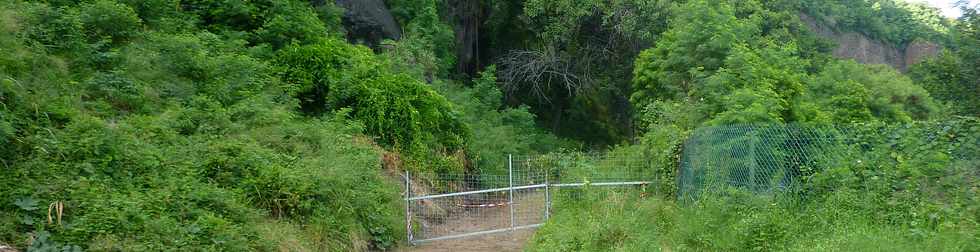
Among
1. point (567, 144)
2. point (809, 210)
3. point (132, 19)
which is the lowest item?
point (567, 144)

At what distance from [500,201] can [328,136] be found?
3.72 metres

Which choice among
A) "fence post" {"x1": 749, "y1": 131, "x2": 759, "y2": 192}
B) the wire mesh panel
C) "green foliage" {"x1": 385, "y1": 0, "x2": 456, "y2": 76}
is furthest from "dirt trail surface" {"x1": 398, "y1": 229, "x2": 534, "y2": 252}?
"green foliage" {"x1": 385, "y1": 0, "x2": 456, "y2": 76}

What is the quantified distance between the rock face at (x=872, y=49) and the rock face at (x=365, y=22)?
20714 mm

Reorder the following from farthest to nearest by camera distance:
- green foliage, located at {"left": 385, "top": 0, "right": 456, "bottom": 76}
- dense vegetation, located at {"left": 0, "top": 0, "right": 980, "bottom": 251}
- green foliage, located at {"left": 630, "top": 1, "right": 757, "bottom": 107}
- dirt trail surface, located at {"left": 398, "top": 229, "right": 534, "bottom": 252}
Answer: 1. green foliage, located at {"left": 385, "top": 0, "right": 456, "bottom": 76}
2. green foliage, located at {"left": 630, "top": 1, "right": 757, "bottom": 107}
3. dirt trail surface, located at {"left": 398, "top": 229, "right": 534, "bottom": 252}
4. dense vegetation, located at {"left": 0, "top": 0, "right": 980, "bottom": 251}

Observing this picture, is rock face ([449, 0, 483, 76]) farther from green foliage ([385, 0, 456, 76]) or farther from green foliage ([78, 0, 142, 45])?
green foliage ([78, 0, 142, 45])

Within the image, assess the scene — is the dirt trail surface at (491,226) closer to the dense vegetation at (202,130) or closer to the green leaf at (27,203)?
the dense vegetation at (202,130)

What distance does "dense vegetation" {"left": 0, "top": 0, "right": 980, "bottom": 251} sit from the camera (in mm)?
7406

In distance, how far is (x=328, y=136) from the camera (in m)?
12.6

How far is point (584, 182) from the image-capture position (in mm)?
13078

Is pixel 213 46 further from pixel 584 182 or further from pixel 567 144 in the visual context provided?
pixel 567 144

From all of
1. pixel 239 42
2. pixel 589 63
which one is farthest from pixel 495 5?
pixel 239 42

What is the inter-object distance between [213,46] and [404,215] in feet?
16.9

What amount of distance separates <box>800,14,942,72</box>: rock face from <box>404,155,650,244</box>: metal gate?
23682 mm

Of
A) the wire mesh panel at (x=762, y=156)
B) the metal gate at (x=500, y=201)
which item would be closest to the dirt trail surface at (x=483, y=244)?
the metal gate at (x=500, y=201)
